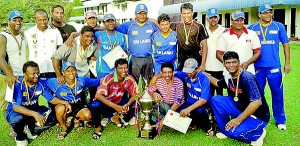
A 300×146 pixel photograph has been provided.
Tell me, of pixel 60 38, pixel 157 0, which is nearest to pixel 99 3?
pixel 157 0

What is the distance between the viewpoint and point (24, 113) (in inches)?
186

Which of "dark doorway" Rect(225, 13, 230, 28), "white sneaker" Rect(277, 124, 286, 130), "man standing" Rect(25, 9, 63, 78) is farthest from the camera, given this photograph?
"dark doorway" Rect(225, 13, 230, 28)

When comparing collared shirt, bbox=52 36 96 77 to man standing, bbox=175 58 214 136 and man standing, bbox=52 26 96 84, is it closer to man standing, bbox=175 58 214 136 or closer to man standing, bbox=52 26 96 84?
man standing, bbox=52 26 96 84

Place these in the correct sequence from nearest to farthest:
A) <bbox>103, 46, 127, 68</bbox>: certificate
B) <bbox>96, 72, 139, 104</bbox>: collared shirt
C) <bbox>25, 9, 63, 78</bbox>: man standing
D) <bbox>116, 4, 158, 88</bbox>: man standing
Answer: <bbox>96, 72, 139, 104</bbox>: collared shirt < <bbox>25, 9, 63, 78</bbox>: man standing < <bbox>103, 46, 127, 68</bbox>: certificate < <bbox>116, 4, 158, 88</bbox>: man standing

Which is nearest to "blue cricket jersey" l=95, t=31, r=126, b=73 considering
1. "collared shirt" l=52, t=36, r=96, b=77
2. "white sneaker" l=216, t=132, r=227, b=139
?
"collared shirt" l=52, t=36, r=96, b=77

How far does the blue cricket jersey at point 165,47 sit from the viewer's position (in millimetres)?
5500

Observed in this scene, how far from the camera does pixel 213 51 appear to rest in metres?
5.59

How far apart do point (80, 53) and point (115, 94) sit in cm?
93

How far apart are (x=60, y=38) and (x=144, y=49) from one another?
1439mm

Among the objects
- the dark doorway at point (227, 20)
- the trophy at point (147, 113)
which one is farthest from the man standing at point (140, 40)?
the dark doorway at point (227, 20)

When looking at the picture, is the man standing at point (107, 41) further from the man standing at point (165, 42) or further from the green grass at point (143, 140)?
the green grass at point (143, 140)

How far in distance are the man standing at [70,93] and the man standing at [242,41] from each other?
2313 mm

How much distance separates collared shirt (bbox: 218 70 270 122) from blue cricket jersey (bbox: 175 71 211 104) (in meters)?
0.33

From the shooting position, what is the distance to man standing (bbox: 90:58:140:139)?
5.17 meters
